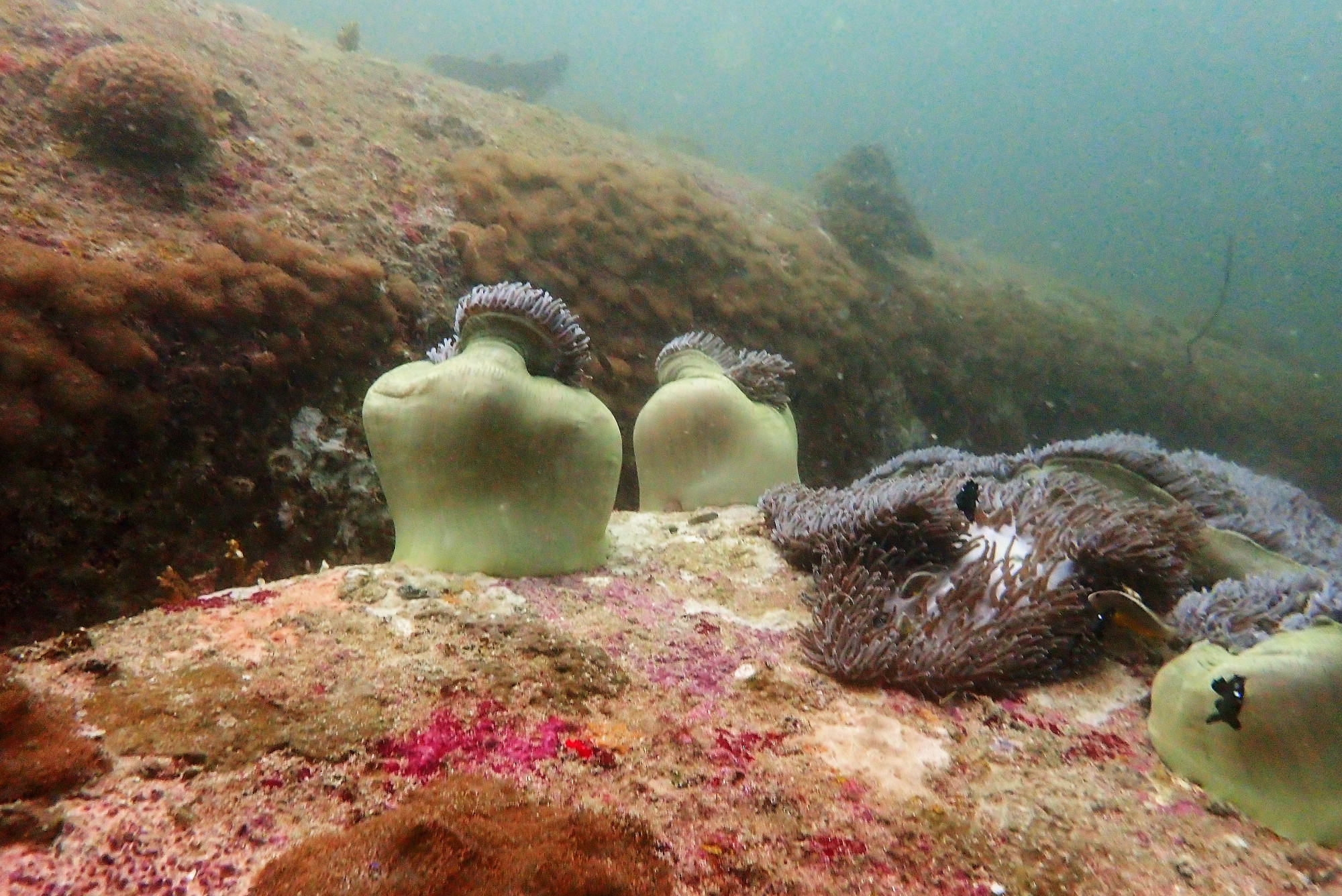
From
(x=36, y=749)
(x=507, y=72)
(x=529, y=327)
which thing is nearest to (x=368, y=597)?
(x=36, y=749)

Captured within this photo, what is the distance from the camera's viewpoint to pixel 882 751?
190cm

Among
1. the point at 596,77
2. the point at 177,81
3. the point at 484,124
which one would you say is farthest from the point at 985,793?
the point at 596,77

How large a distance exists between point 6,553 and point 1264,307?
63415mm

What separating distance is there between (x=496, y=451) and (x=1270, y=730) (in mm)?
3005

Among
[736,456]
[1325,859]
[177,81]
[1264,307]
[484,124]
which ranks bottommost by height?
[736,456]

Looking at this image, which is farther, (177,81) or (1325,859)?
(177,81)

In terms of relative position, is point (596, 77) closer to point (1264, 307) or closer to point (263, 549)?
point (1264, 307)

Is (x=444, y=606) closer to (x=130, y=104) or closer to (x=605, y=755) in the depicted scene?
(x=605, y=755)

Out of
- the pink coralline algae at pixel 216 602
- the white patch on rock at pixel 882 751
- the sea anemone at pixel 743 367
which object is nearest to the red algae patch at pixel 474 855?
the white patch on rock at pixel 882 751

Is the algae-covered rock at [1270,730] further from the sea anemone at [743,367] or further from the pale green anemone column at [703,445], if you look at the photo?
the sea anemone at [743,367]

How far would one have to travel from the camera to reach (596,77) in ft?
252

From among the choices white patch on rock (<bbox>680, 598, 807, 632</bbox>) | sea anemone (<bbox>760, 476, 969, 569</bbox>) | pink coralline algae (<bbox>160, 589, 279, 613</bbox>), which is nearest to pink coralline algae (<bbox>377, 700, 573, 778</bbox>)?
pink coralline algae (<bbox>160, 589, 279, 613</bbox>)

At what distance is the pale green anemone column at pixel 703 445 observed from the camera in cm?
466

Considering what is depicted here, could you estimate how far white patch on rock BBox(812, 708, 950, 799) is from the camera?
5.74ft
